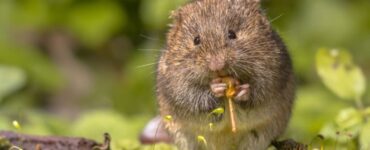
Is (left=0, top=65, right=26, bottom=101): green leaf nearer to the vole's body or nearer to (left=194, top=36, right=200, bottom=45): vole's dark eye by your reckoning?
the vole's body

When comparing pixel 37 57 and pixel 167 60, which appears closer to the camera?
pixel 167 60

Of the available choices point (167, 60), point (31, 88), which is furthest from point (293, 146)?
point (31, 88)

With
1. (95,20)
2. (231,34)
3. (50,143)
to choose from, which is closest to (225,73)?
(231,34)

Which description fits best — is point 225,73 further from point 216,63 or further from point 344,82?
point 344,82

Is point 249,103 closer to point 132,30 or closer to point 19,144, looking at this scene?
point 19,144

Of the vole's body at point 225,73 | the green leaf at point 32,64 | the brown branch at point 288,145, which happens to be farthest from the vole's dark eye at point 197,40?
the green leaf at point 32,64

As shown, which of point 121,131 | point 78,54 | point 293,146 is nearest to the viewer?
point 293,146
